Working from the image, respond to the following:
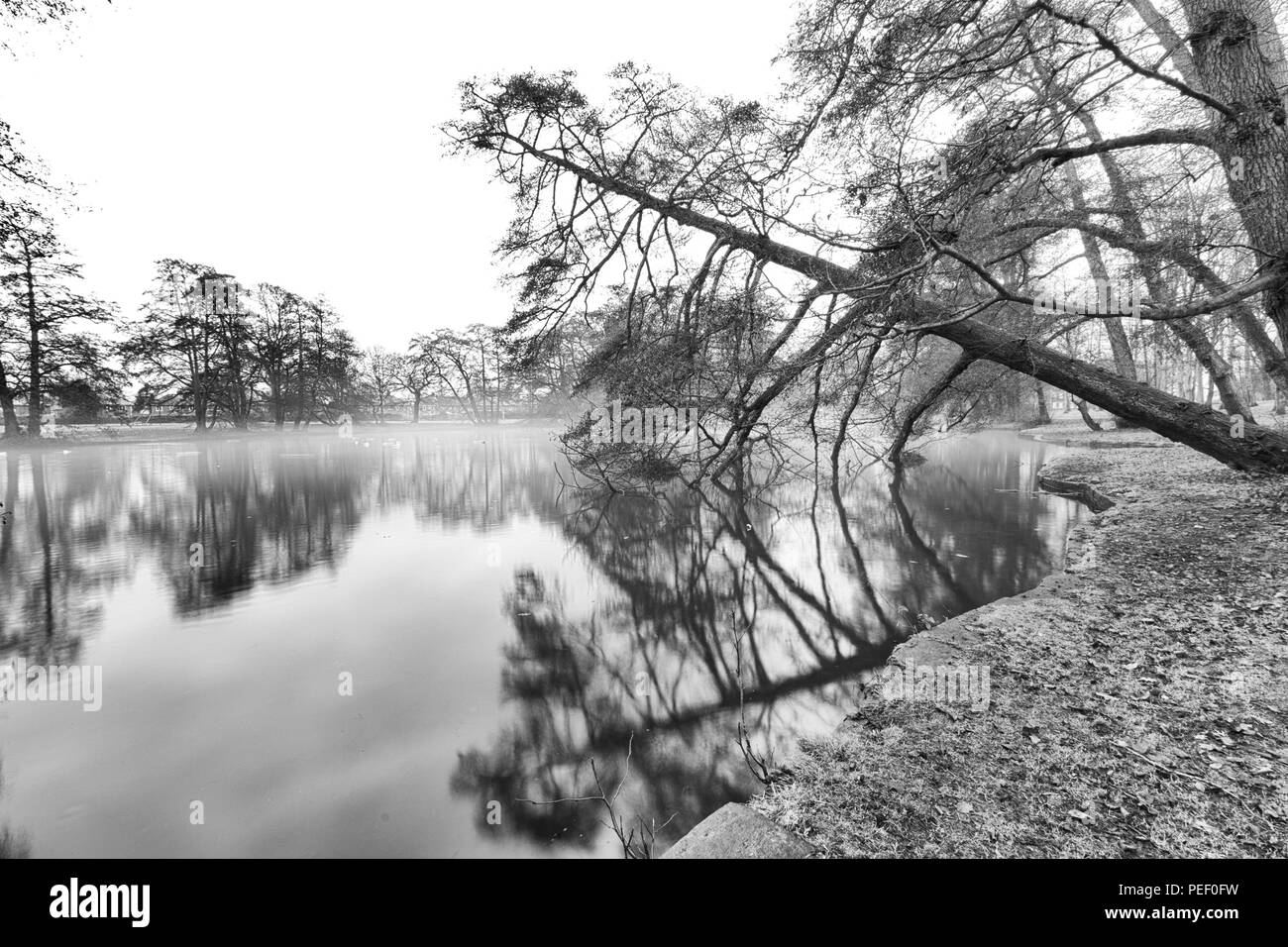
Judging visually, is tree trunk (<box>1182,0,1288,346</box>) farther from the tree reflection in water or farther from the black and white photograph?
the tree reflection in water

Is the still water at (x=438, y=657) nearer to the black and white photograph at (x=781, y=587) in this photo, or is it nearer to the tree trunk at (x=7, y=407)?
the black and white photograph at (x=781, y=587)

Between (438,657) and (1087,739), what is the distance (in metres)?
4.59

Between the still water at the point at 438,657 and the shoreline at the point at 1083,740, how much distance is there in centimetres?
71

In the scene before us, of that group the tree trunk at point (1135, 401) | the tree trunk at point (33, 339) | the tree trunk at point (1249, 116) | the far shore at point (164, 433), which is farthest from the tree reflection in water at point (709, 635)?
the tree trunk at point (33, 339)

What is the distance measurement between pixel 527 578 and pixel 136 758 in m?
4.07

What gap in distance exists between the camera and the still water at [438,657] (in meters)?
2.68

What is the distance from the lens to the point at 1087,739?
2418 mm

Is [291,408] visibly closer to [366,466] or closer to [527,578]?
[366,466]

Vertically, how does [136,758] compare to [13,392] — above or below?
below

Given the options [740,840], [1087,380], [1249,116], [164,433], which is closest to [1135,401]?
[1087,380]

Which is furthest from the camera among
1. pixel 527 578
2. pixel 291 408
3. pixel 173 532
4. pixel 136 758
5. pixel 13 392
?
pixel 291 408
